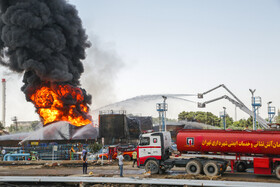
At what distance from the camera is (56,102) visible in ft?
237

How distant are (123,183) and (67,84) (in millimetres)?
57848

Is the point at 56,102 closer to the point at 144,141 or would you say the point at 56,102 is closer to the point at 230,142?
the point at 144,141

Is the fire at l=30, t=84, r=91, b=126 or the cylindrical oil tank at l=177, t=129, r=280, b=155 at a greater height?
the fire at l=30, t=84, r=91, b=126

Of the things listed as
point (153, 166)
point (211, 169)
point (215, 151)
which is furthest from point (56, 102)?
point (211, 169)

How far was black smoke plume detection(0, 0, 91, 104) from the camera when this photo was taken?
65.9 metres

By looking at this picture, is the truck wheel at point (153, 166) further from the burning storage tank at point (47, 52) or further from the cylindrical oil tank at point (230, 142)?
the burning storage tank at point (47, 52)

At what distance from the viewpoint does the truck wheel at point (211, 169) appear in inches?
802

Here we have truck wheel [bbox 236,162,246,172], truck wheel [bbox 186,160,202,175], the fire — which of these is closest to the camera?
truck wheel [bbox 186,160,202,175]

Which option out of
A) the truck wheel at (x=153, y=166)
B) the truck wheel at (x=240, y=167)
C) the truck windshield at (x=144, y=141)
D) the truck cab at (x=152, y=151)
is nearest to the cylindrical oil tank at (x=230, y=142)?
the truck cab at (x=152, y=151)

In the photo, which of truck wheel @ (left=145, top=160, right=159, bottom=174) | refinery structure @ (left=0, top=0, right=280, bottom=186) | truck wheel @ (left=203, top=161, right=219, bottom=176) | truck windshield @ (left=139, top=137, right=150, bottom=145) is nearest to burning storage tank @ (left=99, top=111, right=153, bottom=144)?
refinery structure @ (left=0, top=0, right=280, bottom=186)

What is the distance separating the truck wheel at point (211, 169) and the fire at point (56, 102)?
2129 inches

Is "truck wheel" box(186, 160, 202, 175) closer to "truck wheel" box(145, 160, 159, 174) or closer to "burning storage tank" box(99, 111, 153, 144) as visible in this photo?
"truck wheel" box(145, 160, 159, 174)

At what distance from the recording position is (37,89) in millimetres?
73188

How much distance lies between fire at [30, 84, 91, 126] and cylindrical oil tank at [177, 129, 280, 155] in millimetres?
52953
